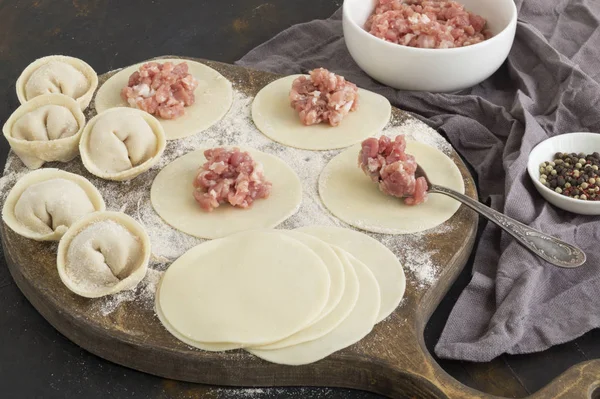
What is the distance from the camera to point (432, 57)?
4.23 m

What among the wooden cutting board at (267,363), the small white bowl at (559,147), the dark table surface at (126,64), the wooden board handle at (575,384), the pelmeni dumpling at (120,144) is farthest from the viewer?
the small white bowl at (559,147)

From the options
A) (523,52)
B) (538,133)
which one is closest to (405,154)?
(538,133)

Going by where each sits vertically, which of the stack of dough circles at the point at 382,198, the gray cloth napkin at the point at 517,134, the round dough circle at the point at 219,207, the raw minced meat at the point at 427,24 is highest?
the raw minced meat at the point at 427,24

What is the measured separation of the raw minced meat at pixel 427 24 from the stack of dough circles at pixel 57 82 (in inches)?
63.8

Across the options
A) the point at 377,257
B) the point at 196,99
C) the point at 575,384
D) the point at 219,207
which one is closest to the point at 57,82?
the point at 196,99

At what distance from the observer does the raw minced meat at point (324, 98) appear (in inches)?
160

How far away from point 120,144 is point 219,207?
2.00 feet

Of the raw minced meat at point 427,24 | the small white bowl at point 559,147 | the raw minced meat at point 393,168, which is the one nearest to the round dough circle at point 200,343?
the raw minced meat at point 393,168

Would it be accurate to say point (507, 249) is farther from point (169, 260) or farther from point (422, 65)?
point (169, 260)

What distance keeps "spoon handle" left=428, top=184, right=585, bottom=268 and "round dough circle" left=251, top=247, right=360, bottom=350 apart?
29.0 inches

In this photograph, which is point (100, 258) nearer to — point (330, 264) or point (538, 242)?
point (330, 264)

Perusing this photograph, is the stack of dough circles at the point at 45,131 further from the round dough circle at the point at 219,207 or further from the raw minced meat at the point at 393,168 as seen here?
the raw minced meat at the point at 393,168

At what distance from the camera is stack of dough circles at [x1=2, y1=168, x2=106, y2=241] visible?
3436 mm

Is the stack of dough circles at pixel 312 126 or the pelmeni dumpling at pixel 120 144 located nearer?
the pelmeni dumpling at pixel 120 144
